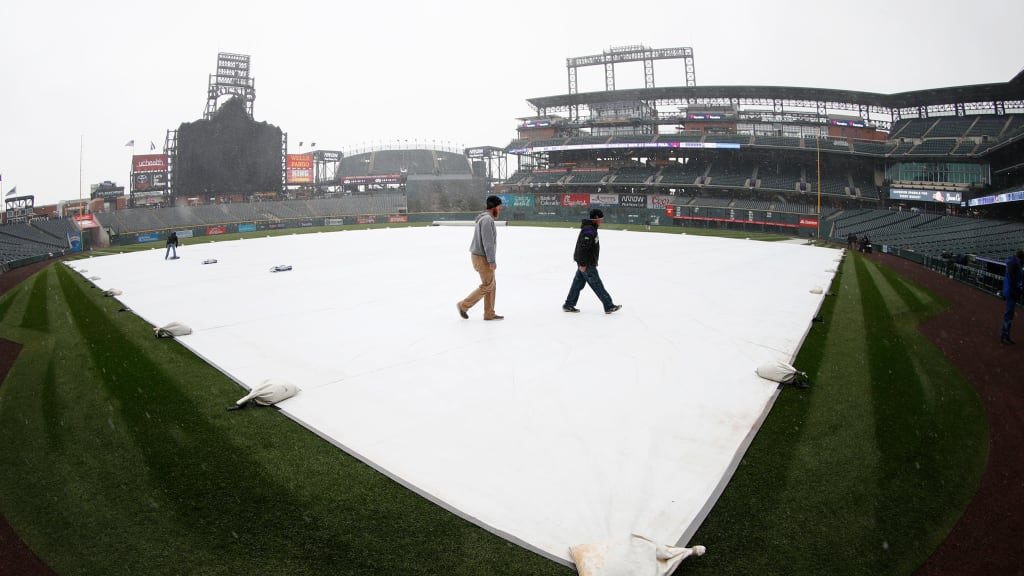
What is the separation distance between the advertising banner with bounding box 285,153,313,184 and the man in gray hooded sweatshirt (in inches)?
3246

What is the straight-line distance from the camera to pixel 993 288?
1397 cm

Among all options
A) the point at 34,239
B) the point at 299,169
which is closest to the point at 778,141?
the point at 34,239

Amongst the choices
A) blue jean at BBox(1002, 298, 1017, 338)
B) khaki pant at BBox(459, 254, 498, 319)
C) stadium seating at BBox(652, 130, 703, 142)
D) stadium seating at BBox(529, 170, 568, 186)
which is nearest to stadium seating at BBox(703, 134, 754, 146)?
stadium seating at BBox(652, 130, 703, 142)

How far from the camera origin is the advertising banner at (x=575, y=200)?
60641mm

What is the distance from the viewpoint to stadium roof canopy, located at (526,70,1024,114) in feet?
153

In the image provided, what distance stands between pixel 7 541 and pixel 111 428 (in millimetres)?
1637

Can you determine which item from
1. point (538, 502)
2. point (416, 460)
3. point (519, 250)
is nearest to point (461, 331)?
point (416, 460)

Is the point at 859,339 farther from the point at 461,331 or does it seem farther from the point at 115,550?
the point at 115,550

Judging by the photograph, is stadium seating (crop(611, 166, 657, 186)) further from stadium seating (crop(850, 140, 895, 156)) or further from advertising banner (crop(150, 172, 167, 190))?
advertising banner (crop(150, 172, 167, 190))

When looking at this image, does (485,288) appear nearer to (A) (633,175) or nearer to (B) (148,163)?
(A) (633,175)

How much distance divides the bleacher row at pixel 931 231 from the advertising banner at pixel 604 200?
21.6m

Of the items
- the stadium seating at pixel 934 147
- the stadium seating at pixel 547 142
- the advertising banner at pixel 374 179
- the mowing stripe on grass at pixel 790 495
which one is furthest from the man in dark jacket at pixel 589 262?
the advertising banner at pixel 374 179

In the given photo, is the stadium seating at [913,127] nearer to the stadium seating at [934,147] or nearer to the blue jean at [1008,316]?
the stadium seating at [934,147]

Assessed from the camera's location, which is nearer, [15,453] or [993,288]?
[15,453]
